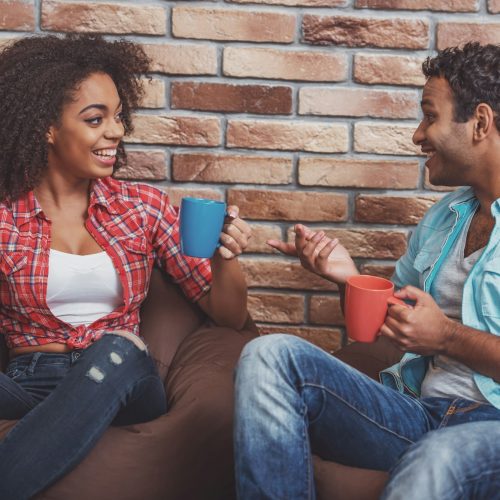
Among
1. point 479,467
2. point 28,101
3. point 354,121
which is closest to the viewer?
point 479,467

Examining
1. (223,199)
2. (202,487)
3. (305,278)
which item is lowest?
(202,487)

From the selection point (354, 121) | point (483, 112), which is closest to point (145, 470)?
point (483, 112)

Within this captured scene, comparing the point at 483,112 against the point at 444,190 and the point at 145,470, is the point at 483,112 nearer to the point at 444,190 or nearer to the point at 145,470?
the point at 444,190

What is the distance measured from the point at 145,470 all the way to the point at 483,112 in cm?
95

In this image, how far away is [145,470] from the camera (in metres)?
1.35

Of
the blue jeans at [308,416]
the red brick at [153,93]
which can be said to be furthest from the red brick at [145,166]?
the blue jeans at [308,416]

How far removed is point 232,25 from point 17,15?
57 cm

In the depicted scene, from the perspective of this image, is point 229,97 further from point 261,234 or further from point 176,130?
point 261,234

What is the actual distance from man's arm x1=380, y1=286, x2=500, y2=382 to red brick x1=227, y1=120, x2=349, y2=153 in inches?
30.7

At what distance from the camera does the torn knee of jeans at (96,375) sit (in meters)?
1.34

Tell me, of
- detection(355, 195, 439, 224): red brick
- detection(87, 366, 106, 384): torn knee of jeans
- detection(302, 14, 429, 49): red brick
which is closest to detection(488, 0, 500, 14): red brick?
detection(302, 14, 429, 49): red brick

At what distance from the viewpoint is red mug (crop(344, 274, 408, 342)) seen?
1.25 meters

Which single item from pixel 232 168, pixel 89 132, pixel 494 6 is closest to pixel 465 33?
pixel 494 6

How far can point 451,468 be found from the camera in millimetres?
1115
